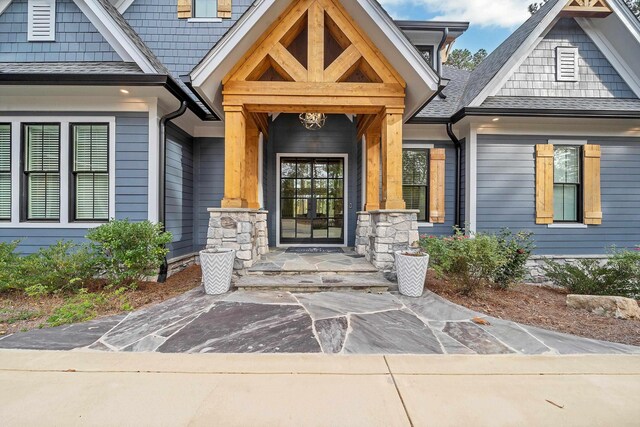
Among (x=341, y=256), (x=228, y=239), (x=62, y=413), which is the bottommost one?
(x=62, y=413)

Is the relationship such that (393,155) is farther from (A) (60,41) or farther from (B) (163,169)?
(A) (60,41)

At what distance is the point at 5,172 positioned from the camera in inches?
200

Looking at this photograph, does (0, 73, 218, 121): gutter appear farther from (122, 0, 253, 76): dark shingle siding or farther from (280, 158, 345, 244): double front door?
(280, 158, 345, 244): double front door

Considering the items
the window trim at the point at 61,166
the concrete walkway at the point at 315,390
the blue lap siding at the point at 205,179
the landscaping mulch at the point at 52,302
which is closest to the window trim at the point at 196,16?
the blue lap siding at the point at 205,179

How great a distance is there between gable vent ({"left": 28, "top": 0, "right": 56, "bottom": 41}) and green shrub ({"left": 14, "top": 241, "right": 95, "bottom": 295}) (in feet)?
12.6

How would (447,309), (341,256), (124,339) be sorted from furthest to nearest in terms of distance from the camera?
(341,256) → (447,309) → (124,339)

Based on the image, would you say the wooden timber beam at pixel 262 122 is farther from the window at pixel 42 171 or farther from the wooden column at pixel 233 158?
the window at pixel 42 171

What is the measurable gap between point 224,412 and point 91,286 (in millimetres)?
3811

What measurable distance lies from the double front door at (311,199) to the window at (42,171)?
4.30 m

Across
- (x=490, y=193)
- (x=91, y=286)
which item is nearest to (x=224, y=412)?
(x=91, y=286)

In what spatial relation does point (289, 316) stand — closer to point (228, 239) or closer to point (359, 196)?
point (228, 239)

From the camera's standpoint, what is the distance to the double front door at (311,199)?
747 cm

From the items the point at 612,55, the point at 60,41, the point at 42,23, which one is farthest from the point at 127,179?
the point at 612,55

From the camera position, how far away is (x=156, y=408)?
1.85 meters
